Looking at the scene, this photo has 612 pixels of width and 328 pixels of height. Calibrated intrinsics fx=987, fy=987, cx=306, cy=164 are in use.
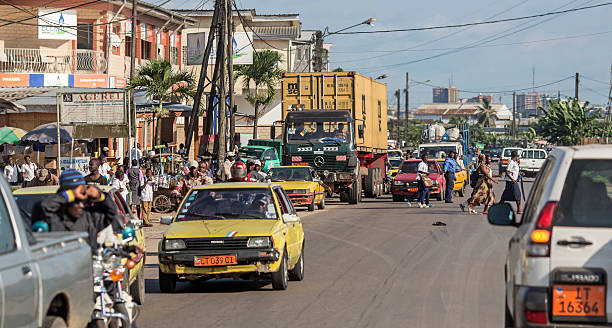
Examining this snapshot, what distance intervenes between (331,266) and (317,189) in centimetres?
1532

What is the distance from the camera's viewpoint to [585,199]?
680 cm

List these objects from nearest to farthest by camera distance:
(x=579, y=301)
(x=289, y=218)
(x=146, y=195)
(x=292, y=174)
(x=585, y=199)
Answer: (x=579, y=301)
(x=585, y=199)
(x=289, y=218)
(x=146, y=195)
(x=292, y=174)

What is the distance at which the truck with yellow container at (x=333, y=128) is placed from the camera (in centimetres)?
3422

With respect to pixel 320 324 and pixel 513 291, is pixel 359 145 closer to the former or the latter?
pixel 320 324

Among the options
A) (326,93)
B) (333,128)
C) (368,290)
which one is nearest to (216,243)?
(368,290)

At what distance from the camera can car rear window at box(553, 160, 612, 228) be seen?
6645 mm

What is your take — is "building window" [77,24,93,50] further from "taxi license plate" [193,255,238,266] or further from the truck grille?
"taxi license plate" [193,255,238,266]

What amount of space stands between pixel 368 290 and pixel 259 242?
162 cm

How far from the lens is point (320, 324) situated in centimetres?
1056

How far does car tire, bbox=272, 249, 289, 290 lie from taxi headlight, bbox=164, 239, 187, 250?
1276mm

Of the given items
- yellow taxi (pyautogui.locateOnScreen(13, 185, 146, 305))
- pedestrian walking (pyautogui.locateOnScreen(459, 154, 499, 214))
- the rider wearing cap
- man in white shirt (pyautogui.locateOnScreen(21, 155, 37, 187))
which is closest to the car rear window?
A: the rider wearing cap

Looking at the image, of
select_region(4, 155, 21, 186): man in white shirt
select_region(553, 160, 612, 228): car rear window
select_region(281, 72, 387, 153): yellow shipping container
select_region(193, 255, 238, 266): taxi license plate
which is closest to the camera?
select_region(553, 160, 612, 228): car rear window

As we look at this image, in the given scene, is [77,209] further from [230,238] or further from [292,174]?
[292,174]

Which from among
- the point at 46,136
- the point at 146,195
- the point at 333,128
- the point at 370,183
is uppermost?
the point at 333,128
